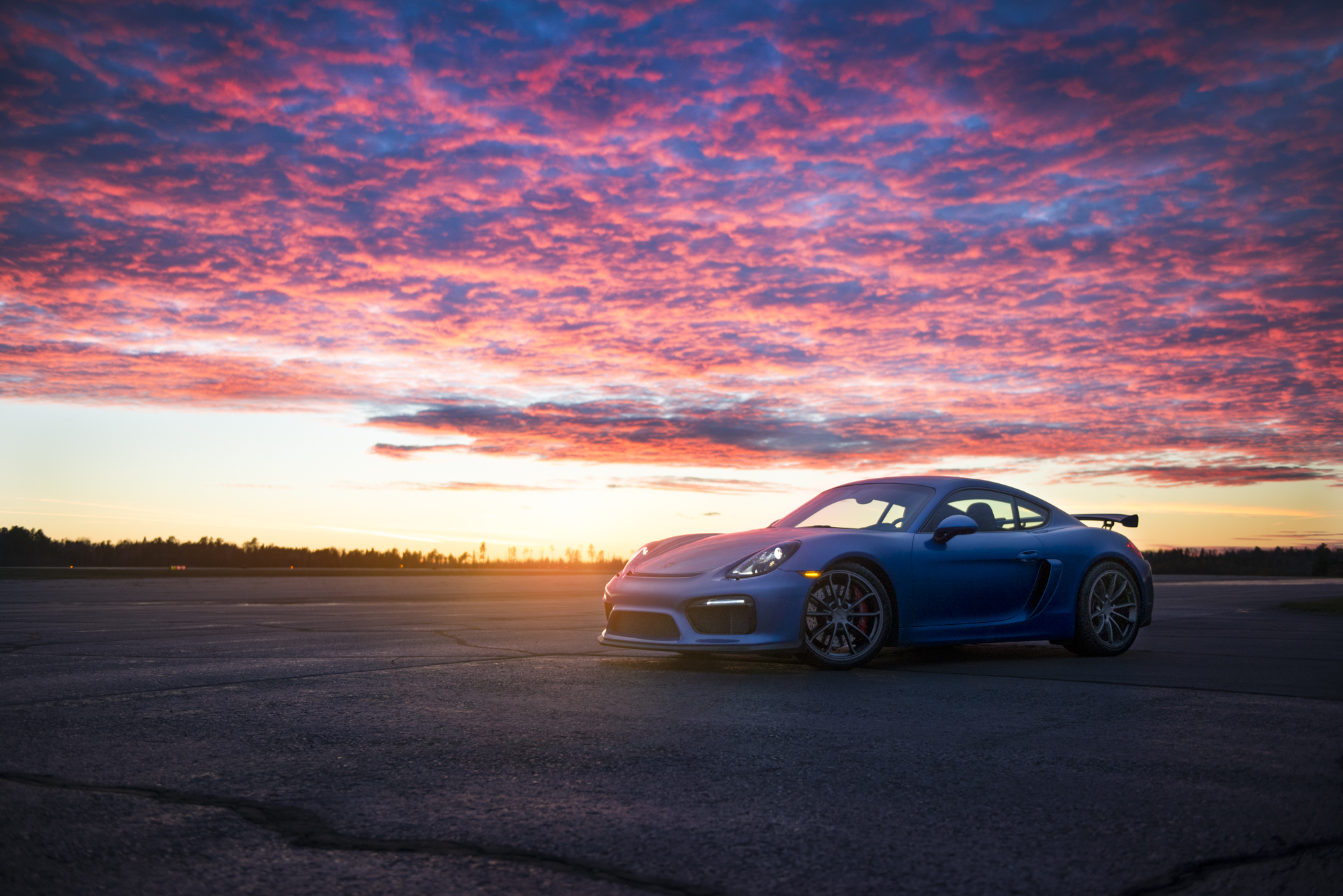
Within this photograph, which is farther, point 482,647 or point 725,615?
point 482,647

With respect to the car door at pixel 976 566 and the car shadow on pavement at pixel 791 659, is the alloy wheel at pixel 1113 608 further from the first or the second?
the car door at pixel 976 566

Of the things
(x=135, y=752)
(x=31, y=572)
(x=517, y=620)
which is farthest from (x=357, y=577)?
(x=135, y=752)

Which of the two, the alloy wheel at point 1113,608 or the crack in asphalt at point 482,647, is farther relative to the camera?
the alloy wheel at point 1113,608

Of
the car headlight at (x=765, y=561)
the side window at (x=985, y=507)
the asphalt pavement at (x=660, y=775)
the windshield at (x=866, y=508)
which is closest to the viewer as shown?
the asphalt pavement at (x=660, y=775)

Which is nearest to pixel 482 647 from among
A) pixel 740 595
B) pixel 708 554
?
pixel 708 554

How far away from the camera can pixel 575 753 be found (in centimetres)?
393

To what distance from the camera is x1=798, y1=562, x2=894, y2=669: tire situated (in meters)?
6.82

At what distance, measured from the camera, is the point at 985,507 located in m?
8.00

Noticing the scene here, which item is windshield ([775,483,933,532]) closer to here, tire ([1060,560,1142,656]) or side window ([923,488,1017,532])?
side window ([923,488,1017,532])

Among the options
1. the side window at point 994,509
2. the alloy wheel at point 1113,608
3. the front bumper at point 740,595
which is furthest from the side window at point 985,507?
the front bumper at point 740,595

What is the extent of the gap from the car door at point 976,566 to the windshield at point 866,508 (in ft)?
0.64

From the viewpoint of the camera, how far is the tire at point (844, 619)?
682cm

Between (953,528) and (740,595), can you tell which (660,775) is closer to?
(740,595)

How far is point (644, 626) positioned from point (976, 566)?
2.49 meters
